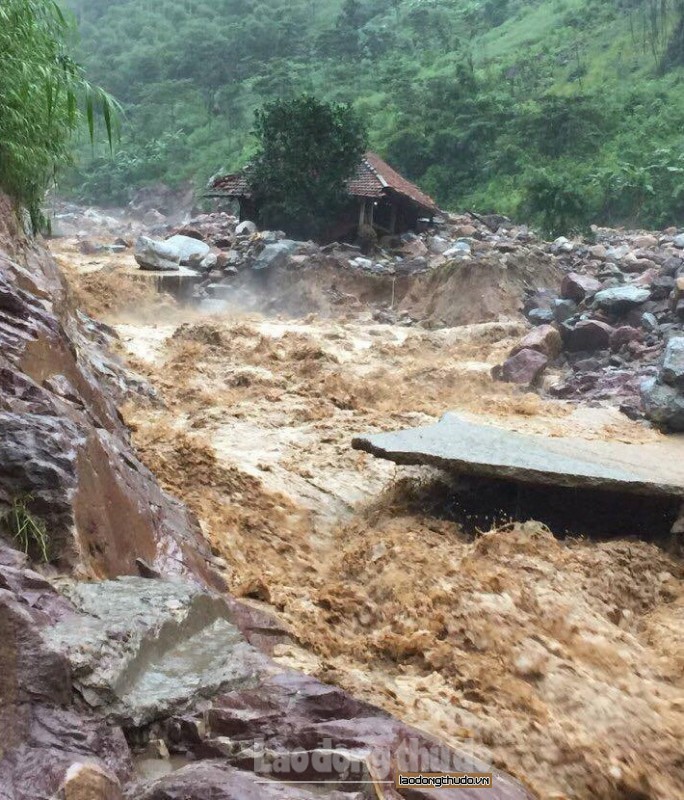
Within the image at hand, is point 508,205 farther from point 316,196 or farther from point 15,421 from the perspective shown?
point 15,421

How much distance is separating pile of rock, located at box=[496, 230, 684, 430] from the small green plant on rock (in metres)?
5.20

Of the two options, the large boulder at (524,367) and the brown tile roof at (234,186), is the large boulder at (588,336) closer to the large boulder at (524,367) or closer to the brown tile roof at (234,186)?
the large boulder at (524,367)

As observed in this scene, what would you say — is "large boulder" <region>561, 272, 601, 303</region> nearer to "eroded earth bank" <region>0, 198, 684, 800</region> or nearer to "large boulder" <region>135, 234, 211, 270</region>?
"eroded earth bank" <region>0, 198, 684, 800</region>

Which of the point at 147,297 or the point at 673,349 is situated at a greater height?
the point at 673,349

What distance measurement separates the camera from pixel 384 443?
185 inches

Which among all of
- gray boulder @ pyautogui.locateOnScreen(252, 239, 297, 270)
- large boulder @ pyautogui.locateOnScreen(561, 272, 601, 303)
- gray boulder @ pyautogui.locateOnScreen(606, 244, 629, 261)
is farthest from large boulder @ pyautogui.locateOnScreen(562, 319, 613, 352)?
gray boulder @ pyautogui.locateOnScreen(252, 239, 297, 270)

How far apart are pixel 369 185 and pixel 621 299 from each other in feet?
31.4

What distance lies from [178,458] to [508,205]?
2056 centimetres

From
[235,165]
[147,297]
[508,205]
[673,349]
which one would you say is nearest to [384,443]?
[673,349]

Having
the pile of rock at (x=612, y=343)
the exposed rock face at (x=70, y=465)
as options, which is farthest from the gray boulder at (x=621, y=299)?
the exposed rock face at (x=70, y=465)

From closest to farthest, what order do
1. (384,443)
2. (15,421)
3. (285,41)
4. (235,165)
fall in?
(15,421) < (384,443) < (235,165) < (285,41)

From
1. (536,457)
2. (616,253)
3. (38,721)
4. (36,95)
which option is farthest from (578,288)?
(38,721)

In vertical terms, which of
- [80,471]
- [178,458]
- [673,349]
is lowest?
[178,458]

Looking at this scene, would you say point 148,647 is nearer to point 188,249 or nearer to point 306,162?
point 188,249
